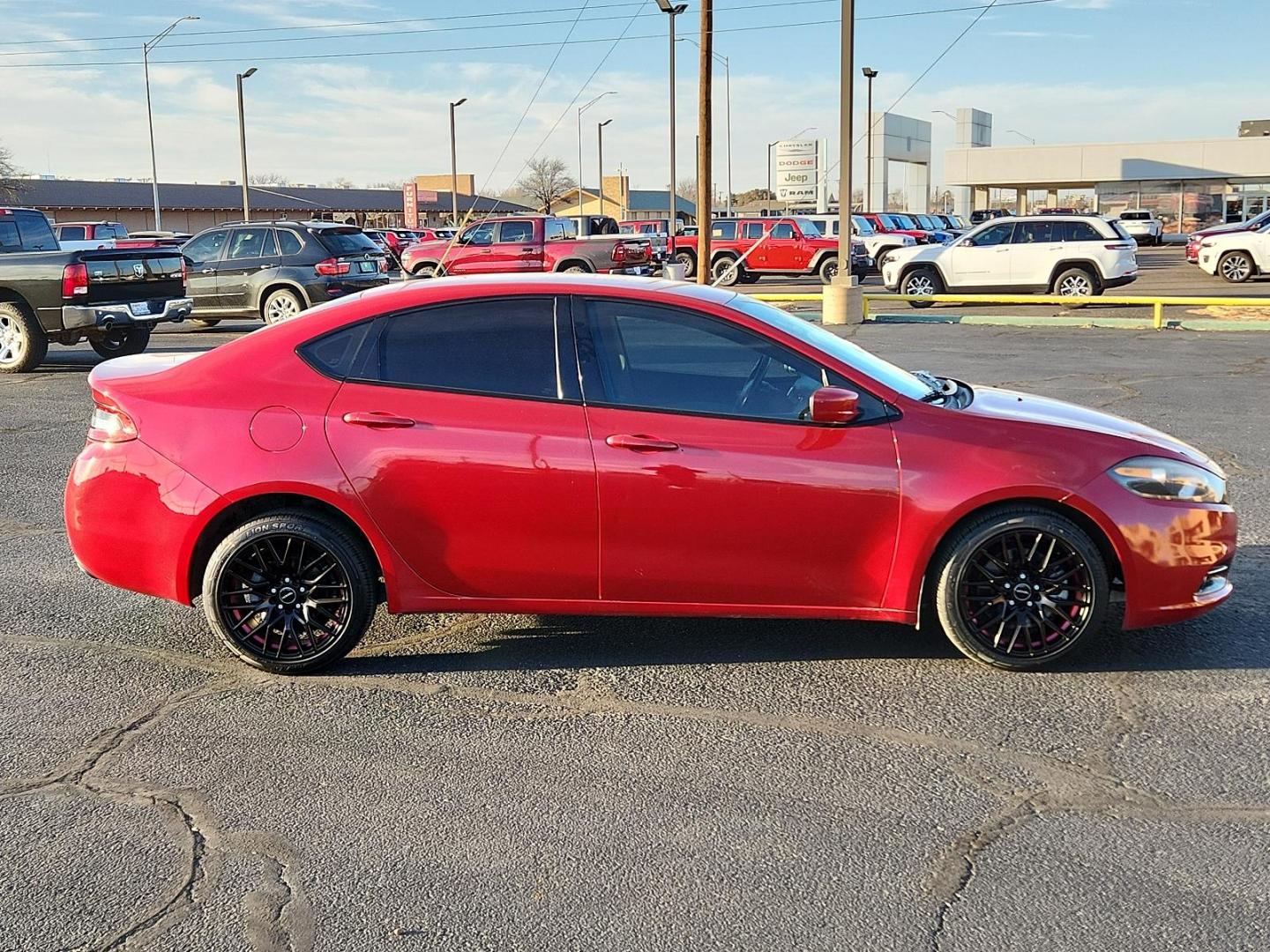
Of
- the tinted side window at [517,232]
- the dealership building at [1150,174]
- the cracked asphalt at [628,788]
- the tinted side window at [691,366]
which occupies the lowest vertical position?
the cracked asphalt at [628,788]

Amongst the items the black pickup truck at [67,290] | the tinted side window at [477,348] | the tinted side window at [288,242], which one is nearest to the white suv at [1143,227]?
the tinted side window at [288,242]

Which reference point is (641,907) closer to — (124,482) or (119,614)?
(124,482)

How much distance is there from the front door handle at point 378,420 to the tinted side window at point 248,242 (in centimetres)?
1580

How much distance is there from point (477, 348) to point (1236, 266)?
28.9 metres

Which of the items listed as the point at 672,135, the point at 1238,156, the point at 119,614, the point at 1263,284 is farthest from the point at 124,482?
the point at 1238,156

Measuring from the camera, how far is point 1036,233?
24.3 m

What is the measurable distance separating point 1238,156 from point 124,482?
71405 millimetres

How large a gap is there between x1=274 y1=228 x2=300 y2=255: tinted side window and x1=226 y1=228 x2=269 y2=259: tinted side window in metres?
0.25

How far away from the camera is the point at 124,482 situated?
5.10 meters

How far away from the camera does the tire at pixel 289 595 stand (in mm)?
5008

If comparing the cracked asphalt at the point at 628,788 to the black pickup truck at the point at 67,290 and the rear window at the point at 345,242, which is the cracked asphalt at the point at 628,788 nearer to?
the black pickup truck at the point at 67,290

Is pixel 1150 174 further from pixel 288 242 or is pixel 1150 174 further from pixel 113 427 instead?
pixel 113 427

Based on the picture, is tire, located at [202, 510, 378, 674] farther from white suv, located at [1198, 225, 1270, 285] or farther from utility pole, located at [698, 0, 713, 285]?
white suv, located at [1198, 225, 1270, 285]


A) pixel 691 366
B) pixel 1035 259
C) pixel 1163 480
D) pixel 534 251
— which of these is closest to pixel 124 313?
pixel 691 366
